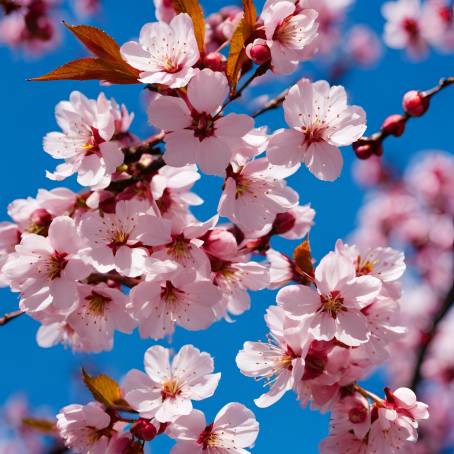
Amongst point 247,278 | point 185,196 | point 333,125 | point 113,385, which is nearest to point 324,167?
point 333,125

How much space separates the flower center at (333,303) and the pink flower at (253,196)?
11.6 inches

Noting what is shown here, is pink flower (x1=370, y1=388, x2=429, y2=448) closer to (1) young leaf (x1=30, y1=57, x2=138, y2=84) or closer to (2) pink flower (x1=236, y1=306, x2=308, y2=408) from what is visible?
(2) pink flower (x1=236, y1=306, x2=308, y2=408)

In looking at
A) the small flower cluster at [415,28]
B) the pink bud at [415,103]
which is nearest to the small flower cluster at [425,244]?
the small flower cluster at [415,28]

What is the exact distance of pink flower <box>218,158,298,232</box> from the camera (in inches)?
74.9

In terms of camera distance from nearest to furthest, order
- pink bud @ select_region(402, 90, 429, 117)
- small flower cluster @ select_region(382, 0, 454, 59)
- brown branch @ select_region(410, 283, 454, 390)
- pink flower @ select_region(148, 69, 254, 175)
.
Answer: pink flower @ select_region(148, 69, 254, 175), pink bud @ select_region(402, 90, 429, 117), brown branch @ select_region(410, 283, 454, 390), small flower cluster @ select_region(382, 0, 454, 59)

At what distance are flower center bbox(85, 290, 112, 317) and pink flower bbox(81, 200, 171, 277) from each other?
233 mm

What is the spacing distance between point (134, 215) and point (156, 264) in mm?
211

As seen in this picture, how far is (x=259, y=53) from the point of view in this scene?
5.79ft

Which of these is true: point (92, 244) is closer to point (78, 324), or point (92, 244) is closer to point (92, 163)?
point (92, 163)

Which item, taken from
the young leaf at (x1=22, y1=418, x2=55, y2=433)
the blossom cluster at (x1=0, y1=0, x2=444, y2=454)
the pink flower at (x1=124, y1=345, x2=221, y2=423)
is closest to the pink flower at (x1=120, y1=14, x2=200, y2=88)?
the blossom cluster at (x1=0, y1=0, x2=444, y2=454)

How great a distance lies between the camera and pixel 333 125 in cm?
189

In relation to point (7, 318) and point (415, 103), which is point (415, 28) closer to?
point (415, 103)

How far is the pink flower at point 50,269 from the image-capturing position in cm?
194

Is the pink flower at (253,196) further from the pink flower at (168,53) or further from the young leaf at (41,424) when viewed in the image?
the young leaf at (41,424)
